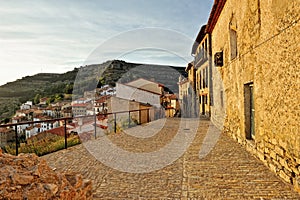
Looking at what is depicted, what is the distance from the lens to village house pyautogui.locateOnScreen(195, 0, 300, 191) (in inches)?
150

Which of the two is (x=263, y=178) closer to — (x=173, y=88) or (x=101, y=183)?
(x=101, y=183)

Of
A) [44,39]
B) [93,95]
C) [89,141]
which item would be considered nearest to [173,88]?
[93,95]

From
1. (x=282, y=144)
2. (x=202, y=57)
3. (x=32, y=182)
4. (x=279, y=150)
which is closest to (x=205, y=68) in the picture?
(x=202, y=57)

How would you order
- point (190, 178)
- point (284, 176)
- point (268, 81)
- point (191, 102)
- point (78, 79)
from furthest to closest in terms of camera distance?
1. point (191, 102)
2. point (78, 79)
3. point (268, 81)
4. point (190, 178)
5. point (284, 176)

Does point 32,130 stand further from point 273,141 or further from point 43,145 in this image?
point 273,141

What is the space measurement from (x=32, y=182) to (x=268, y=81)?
4322mm

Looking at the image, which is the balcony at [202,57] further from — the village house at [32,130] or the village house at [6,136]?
the village house at [6,136]

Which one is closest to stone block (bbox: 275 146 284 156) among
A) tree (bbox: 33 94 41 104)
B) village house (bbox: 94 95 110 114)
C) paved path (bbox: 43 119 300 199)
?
paved path (bbox: 43 119 300 199)

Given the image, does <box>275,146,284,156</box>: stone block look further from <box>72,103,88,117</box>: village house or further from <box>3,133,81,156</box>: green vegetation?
<box>72,103,88,117</box>: village house

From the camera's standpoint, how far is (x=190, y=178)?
4.47 meters

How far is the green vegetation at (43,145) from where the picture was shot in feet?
21.5

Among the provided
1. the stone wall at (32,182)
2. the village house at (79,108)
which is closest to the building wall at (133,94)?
the village house at (79,108)

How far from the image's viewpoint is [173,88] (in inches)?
1249

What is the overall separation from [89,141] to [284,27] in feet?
21.2
